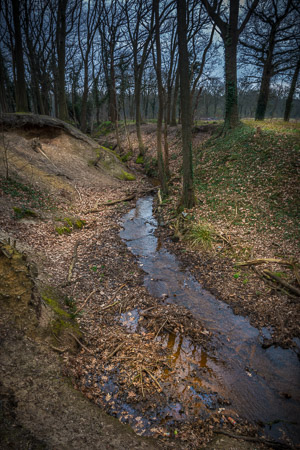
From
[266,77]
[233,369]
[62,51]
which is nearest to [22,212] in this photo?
[233,369]

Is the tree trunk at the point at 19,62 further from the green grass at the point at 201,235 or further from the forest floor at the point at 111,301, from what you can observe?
the green grass at the point at 201,235

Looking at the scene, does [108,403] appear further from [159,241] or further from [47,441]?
[159,241]

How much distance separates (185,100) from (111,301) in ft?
29.5

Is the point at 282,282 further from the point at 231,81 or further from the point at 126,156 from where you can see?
the point at 126,156

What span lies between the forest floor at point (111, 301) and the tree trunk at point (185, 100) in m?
1.06

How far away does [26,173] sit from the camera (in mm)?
12438

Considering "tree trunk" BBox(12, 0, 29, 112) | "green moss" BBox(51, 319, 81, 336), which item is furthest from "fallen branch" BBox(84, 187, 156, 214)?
"tree trunk" BBox(12, 0, 29, 112)

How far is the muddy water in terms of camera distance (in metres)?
4.03

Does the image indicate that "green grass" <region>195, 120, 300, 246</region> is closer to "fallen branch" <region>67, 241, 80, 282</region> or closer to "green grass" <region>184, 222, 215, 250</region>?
"green grass" <region>184, 222, 215, 250</region>

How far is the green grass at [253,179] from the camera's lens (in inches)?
371

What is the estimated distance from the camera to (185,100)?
1022cm

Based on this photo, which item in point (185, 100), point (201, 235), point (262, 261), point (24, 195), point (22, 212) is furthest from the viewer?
point (24, 195)

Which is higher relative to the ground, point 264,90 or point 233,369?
point 264,90

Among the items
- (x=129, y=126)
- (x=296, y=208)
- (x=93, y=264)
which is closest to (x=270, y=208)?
(x=296, y=208)
